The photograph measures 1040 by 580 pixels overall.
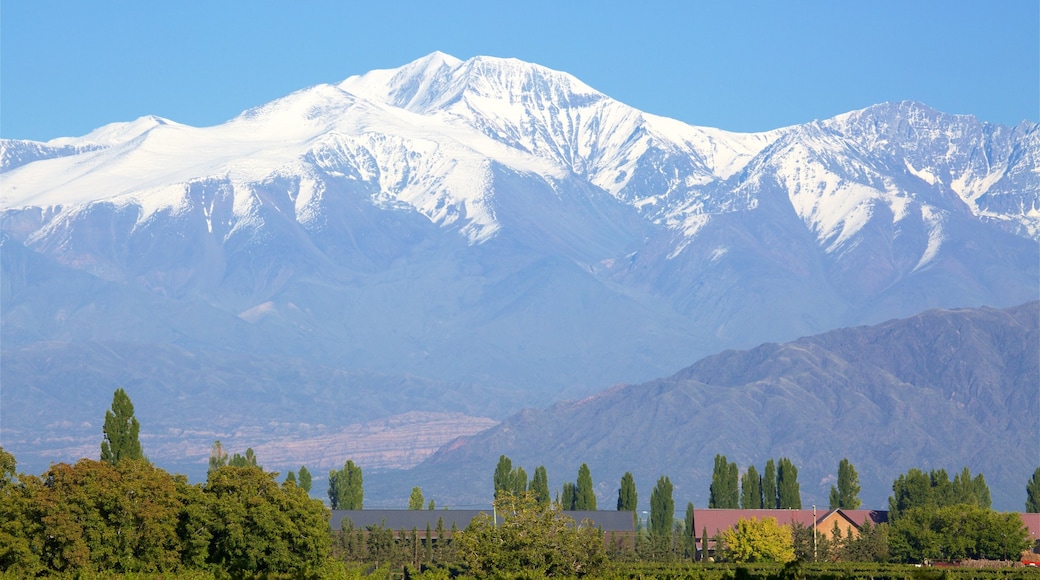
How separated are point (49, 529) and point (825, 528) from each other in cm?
10376

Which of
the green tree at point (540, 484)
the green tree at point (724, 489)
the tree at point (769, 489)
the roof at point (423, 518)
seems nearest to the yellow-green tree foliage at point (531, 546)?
the roof at point (423, 518)

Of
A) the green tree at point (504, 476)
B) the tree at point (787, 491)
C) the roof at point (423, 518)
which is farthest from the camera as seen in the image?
the tree at point (787, 491)

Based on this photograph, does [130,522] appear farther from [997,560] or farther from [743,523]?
[997,560]

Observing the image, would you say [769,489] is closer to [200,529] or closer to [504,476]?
[504,476]

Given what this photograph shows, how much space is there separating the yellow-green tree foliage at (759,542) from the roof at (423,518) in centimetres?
1935

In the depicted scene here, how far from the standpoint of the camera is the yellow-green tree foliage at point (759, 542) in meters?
147

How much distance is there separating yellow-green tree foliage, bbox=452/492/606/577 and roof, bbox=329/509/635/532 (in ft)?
208

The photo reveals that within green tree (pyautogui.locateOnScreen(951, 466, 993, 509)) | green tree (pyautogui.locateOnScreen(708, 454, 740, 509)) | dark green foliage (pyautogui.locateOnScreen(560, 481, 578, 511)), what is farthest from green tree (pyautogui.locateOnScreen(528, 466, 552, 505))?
green tree (pyautogui.locateOnScreen(951, 466, 993, 509))

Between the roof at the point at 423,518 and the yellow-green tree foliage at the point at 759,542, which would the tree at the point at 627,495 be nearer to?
the roof at the point at 423,518

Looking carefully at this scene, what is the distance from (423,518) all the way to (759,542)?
4229 centimetres

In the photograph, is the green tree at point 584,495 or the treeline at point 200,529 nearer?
the treeline at point 200,529

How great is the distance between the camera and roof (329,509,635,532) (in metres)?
171

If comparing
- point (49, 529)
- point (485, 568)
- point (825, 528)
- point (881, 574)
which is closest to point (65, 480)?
point (49, 529)

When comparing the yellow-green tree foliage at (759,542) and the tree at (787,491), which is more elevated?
the tree at (787,491)
